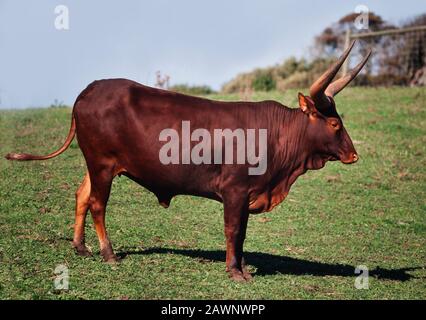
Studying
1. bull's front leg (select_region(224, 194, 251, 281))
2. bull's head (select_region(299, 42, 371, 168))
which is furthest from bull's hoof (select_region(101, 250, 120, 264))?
bull's head (select_region(299, 42, 371, 168))

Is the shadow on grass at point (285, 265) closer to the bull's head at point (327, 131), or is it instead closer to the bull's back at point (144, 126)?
the bull's back at point (144, 126)

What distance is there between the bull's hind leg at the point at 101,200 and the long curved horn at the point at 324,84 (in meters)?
2.35

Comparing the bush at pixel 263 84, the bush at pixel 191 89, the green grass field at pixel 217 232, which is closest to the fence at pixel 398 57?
the bush at pixel 263 84

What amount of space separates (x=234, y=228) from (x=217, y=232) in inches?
115

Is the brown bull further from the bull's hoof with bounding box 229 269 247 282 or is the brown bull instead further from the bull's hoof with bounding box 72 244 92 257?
the bull's hoof with bounding box 72 244 92 257

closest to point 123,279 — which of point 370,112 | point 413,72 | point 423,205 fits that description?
point 423,205

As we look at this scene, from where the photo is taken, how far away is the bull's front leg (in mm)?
7633

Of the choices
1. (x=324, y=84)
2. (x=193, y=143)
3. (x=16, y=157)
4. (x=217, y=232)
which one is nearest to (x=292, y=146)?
(x=324, y=84)

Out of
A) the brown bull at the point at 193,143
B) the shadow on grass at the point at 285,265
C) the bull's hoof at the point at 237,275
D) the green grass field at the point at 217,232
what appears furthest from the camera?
the shadow on grass at the point at 285,265

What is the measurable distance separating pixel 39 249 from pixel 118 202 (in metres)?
3.22

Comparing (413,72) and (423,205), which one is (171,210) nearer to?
(423,205)

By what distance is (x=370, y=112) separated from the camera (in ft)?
59.6

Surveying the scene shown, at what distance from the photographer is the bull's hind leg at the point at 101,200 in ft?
25.9

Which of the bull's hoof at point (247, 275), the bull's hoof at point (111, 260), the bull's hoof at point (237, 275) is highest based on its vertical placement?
the bull's hoof at point (111, 260)
